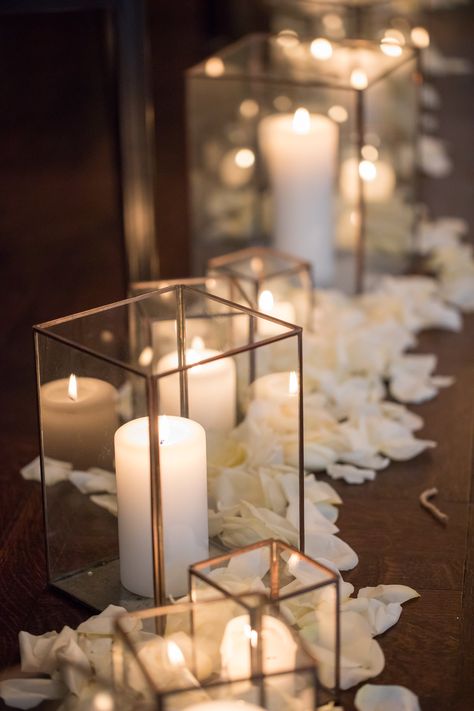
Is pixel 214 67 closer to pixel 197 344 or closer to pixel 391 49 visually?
pixel 391 49

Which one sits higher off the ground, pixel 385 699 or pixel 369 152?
pixel 369 152

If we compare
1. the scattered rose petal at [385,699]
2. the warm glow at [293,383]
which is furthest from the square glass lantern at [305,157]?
the scattered rose petal at [385,699]

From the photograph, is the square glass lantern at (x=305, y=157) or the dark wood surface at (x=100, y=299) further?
the square glass lantern at (x=305, y=157)

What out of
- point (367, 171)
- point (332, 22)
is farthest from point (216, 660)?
point (332, 22)

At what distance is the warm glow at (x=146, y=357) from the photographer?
1187 mm

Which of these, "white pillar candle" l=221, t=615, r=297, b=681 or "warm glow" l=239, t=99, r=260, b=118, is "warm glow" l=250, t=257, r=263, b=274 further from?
"white pillar candle" l=221, t=615, r=297, b=681

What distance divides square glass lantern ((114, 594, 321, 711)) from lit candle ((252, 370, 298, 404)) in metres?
0.27

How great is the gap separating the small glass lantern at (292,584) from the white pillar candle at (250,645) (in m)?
0.02

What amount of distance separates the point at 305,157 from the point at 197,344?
0.60 metres

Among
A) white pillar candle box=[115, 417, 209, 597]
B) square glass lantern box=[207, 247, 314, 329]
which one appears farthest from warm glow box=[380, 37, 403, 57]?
white pillar candle box=[115, 417, 209, 597]

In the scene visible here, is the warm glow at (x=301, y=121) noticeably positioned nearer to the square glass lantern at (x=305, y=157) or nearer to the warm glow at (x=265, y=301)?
the square glass lantern at (x=305, y=157)

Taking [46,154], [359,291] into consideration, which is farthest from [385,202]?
[46,154]

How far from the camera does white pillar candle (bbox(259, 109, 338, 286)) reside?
65.1 inches

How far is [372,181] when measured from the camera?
165cm
